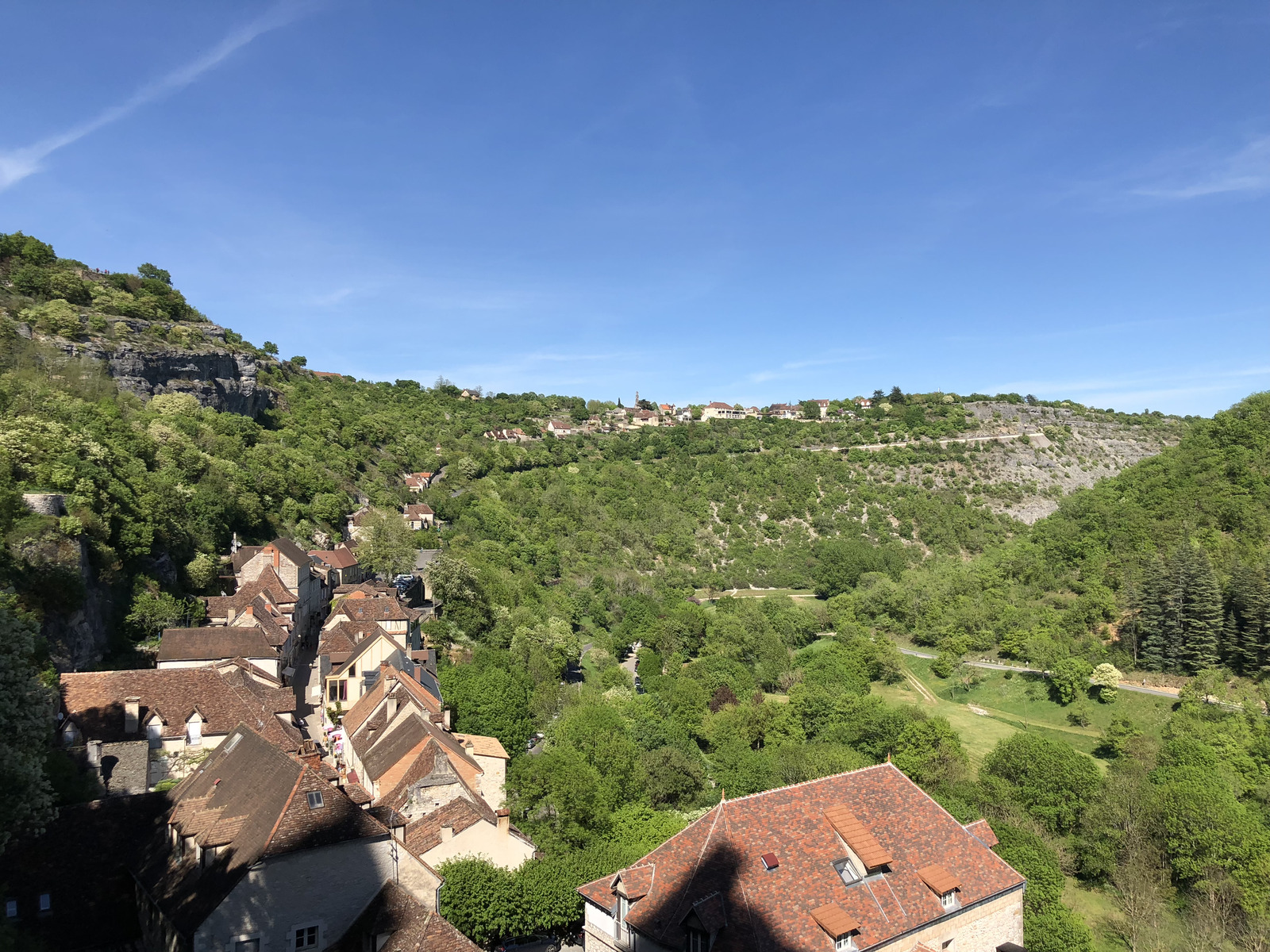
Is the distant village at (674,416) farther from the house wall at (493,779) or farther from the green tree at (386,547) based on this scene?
the house wall at (493,779)

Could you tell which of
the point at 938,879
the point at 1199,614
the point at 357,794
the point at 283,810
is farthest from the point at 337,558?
the point at 1199,614

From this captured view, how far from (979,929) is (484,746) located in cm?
2268

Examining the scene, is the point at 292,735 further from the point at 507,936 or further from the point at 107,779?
the point at 507,936

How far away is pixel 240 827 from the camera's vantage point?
19.5 m

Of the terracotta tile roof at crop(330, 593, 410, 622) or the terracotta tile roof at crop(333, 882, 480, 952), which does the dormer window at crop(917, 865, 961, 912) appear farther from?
the terracotta tile roof at crop(330, 593, 410, 622)

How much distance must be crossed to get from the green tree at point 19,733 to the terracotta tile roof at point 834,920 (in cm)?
1940

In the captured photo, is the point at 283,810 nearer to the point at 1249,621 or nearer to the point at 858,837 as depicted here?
the point at 858,837

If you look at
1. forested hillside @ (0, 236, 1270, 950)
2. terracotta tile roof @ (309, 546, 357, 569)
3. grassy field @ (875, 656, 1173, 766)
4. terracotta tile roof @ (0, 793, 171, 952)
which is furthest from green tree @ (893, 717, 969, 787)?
terracotta tile roof @ (309, 546, 357, 569)

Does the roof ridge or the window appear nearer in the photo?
the roof ridge

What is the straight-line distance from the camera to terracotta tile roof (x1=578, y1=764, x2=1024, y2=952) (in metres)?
19.4

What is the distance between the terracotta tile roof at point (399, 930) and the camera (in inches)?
737

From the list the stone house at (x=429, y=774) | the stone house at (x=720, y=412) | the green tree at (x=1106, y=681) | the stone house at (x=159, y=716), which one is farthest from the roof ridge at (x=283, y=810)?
the stone house at (x=720, y=412)

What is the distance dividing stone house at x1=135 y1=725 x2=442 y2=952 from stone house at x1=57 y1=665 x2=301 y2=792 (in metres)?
6.14

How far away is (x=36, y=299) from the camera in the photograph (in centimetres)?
7231
